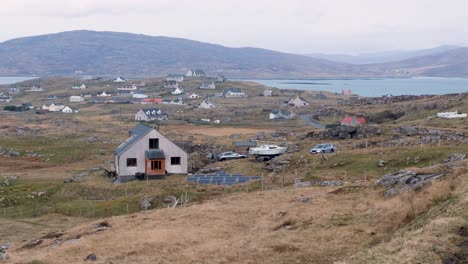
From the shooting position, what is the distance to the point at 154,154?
59.3 metres

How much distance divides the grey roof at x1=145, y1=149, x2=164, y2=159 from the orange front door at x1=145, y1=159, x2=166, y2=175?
24.3 inches

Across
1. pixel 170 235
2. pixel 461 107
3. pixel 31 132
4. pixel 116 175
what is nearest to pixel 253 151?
pixel 116 175

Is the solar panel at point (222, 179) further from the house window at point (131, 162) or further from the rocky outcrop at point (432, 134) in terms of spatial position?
the rocky outcrop at point (432, 134)

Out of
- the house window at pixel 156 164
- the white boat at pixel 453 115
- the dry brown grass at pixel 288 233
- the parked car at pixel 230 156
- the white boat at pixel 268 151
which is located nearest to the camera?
the dry brown grass at pixel 288 233

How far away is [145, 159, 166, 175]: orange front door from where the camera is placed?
59562mm

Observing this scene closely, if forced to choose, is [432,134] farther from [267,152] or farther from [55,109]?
[55,109]

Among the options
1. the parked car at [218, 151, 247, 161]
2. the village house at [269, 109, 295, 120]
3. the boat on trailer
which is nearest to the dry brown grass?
the boat on trailer

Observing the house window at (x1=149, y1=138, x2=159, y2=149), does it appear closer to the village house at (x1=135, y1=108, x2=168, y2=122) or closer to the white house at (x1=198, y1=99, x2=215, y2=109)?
the village house at (x1=135, y1=108, x2=168, y2=122)

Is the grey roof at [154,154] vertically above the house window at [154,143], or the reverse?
the house window at [154,143]

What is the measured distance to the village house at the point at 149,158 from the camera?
59.0 meters

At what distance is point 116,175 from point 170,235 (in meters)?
32.6

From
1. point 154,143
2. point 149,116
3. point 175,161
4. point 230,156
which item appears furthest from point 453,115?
point 149,116

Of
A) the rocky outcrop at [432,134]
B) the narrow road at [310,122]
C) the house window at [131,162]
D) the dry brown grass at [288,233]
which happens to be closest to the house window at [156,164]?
the house window at [131,162]

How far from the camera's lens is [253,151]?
214 feet
